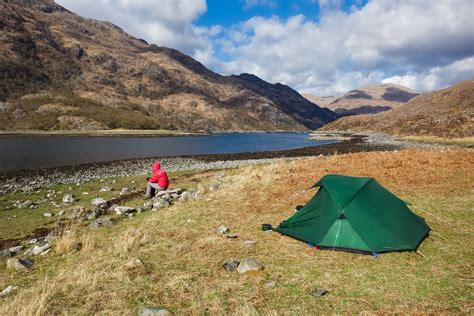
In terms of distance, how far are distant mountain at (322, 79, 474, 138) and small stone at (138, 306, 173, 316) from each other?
109m

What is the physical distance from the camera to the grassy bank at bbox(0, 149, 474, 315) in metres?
7.47

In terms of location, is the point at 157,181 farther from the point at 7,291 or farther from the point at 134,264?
the point at 7,291

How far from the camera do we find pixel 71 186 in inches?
1194

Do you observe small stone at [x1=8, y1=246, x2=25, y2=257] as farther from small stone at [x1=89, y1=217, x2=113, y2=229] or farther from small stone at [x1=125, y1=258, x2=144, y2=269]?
small stone at [x1=125, y1=258, x2=144, y2=269]

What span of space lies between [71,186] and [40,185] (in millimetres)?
4124

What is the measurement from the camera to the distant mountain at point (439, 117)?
4129 inches

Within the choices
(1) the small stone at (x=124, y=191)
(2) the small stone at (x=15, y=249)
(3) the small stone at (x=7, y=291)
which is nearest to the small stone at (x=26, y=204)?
(1) the small stone at (x=124, y=191)

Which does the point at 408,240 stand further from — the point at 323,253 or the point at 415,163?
the point at 415,163

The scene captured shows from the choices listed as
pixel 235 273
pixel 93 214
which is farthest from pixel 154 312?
pixel 93 214

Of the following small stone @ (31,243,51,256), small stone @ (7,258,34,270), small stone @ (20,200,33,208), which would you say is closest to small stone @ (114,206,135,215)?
small stone @ (31,243,51,256)

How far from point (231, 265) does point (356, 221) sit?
443cm

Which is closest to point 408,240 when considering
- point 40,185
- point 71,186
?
point 71,186

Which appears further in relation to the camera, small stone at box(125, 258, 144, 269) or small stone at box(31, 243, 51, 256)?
A: small stone at box(31, 243, 51, 256)

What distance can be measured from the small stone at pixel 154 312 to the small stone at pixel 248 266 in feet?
8.58
